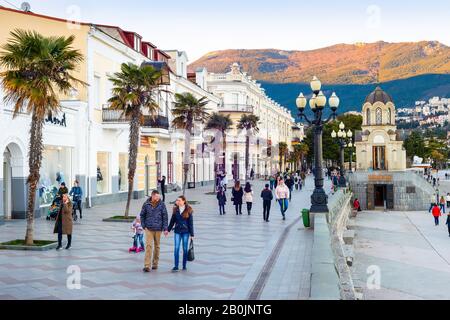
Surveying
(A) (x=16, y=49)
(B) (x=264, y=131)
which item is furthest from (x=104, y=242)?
(B) (x=264, y=131)

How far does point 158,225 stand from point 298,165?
95606 millimetres

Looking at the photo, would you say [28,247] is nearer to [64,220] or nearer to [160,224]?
[64,220]

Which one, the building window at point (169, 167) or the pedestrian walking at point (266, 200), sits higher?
the building window at point (169, 167)

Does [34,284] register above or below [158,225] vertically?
below

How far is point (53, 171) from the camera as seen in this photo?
2300 centimetres

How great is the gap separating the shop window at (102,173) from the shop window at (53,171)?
10.8 ft

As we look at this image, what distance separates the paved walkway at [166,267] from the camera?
8.59 m

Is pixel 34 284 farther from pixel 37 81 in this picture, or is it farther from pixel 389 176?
pixel 389 176

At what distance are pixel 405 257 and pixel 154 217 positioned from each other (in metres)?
15.4

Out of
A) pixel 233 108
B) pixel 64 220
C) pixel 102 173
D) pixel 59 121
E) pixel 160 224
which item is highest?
pixel 233 108

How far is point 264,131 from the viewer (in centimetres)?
7556

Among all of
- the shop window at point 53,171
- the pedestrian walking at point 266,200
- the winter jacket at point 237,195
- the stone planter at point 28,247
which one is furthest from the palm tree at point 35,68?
the winter jacket at point 237,195

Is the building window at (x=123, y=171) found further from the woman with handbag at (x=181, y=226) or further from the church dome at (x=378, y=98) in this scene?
the church dome at (x=378, y=98)

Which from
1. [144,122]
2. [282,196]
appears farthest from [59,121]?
[282,196]
